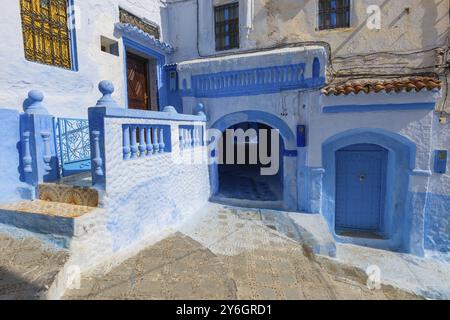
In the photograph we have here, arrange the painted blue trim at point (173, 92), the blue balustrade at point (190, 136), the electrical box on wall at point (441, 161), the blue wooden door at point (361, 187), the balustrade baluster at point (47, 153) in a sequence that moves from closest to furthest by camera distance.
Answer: the balustrade baluster at point (47, 153), the blue balustrade at point (190, 136), the electrical box on wall at point (441, 161), the blue wooden door at point (361, 187), the painted blue trim at point (173, 92)

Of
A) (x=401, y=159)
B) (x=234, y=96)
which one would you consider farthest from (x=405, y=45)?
(x=234, y=96)

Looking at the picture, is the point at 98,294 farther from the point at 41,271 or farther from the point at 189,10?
the point at 189,10

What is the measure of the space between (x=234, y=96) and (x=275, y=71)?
116cm

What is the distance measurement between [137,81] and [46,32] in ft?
9.01

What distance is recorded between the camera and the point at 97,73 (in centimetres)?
541

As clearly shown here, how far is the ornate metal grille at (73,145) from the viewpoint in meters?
4.30

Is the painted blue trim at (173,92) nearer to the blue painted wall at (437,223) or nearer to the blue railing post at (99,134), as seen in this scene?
the blue railing post at (99,134)

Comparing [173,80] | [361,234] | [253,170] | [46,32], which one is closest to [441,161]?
[361,234]

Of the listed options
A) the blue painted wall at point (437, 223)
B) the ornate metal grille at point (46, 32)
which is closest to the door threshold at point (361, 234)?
the blue painted wall at point (437, 223)

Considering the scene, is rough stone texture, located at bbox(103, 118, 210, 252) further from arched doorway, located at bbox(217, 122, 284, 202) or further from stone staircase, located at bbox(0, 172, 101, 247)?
arched doorway, located at bbox(217, 122, 284, 202)

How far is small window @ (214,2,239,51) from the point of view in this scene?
773 cm

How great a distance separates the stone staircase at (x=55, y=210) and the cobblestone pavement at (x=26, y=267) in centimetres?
16

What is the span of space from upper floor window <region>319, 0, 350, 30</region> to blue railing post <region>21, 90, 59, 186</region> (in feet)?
24.9

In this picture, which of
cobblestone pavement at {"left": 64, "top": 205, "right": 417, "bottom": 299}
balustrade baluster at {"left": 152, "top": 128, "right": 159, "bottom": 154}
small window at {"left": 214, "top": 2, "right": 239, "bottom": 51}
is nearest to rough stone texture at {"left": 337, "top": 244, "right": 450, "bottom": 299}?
cobblestone pavement at {"left": 64, "top": 205, "right": 417, "bottom": 299}
